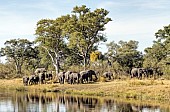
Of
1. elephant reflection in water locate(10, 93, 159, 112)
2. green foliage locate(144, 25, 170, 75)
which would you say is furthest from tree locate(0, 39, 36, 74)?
elephant reflection in water locate(10, 93, 159, 112)

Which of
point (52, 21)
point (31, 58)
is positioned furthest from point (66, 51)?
point (31, 58)

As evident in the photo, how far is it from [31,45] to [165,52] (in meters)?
33.7

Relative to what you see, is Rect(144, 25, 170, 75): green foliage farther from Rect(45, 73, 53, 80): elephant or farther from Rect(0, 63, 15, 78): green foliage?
Rect(0, 63, 15, 78): green foliage

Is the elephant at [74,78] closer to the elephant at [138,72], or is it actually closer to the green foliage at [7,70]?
the elephant at [138,72]

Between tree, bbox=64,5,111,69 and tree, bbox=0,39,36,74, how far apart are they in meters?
25.3

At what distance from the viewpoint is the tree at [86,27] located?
2395 inches

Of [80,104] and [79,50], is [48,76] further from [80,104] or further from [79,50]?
[80,104]

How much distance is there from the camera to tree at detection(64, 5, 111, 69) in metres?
60.8

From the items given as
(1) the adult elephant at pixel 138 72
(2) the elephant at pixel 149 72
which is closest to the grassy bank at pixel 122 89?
(1) the adult elephant at pixel 138 72

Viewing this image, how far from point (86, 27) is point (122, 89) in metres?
21.2

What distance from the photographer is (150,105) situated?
3353cm

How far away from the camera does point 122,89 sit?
42.0 metres

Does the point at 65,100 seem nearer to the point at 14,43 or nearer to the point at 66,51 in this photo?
the point at 66,51

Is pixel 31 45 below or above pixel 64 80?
above
